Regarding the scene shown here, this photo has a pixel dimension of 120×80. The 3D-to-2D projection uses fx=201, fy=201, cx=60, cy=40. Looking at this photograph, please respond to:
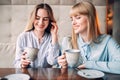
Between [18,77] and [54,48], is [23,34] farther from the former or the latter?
[18,77]

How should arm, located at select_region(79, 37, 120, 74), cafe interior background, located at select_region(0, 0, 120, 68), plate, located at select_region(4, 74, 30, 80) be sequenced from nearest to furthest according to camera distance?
plate, located at select_region(4, 74, 30, 80)
arm, located at select_region(79, 37, 120, 74)
cafe interior background, located at select_region(0, 0, 120, 68)

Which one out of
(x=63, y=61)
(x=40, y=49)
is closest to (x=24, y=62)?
(x=40, y=49)

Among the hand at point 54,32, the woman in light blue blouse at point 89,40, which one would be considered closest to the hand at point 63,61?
the woman in light blue blouse at point 89,40

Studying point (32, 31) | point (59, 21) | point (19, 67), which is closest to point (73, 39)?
point (59, 21)

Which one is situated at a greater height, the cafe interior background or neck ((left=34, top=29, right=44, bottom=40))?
the cafe interior background

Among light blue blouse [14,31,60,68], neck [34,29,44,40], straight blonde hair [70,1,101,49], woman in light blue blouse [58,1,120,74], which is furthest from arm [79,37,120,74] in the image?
neck [34,29,44,40]

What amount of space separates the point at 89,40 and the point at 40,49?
34 cm

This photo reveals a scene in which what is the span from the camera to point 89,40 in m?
1.38

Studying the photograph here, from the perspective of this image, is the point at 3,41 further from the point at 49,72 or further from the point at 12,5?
the point at 49,72

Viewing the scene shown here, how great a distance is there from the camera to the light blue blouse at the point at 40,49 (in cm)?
134

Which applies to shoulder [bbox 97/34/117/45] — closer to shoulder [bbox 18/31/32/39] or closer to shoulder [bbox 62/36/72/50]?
shoulder [bbox 62/36/72/50]

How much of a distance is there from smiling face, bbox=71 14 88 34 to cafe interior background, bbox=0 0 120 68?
3 centimetres

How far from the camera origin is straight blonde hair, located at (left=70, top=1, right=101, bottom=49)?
52.2 inches

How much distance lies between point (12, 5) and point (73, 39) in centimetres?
46
